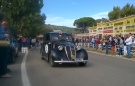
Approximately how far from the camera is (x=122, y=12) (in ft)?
244

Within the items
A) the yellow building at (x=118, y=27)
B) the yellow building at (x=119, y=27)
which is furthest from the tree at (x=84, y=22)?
the yellow building at (x=119, y=27)

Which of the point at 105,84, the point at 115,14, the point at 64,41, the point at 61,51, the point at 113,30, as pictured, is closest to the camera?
the point at 105,84

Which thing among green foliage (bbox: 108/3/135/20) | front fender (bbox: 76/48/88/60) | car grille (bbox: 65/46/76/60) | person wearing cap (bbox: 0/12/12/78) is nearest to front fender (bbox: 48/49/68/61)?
car grille (bbox: 65/46/76/60)

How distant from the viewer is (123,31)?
42281mm

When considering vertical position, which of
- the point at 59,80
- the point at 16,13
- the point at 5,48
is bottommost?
the point at 59,80

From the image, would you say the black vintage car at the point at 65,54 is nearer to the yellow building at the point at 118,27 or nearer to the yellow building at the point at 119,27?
the yellow building at the point at 118,27

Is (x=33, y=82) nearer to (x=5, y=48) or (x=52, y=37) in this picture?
(x=5, y=48)

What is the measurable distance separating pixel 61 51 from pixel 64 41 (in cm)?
151

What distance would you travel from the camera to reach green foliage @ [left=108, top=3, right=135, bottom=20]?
72556mm

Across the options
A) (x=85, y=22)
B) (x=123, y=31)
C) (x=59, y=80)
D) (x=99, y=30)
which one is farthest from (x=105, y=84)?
(x=85, y=22)

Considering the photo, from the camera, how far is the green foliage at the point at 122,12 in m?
72.6

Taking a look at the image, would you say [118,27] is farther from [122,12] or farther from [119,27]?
[122,12]

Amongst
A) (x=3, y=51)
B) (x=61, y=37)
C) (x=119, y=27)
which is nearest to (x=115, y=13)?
(x=119, y=27)

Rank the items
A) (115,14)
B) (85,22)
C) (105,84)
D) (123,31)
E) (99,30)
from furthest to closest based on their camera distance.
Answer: (85,22) → (115,14) → (99,30) → (123,31) → (105,84)
